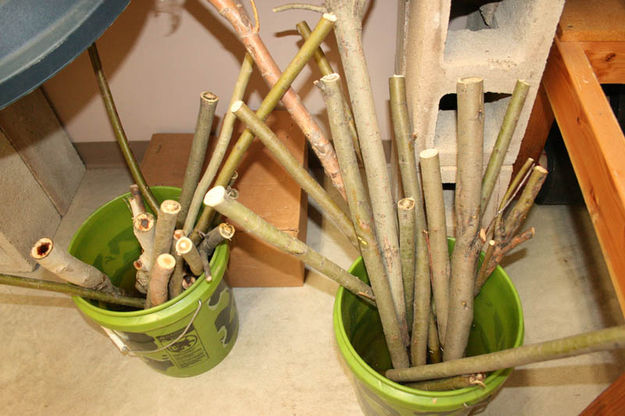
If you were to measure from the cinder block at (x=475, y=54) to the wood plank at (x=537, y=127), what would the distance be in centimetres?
20

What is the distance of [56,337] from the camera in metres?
1.35

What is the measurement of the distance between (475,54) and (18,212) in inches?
48.5

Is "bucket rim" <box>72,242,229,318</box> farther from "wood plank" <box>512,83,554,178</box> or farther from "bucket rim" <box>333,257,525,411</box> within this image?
"wood plank" <box>512,83,554,178</box>

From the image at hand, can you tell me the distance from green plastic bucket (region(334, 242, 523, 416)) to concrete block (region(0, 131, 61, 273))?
97 centimetres

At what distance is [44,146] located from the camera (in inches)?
58.8

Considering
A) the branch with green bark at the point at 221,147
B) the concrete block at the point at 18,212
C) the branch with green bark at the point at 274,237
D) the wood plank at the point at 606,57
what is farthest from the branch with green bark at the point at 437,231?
the concrete block at the point at 18,212

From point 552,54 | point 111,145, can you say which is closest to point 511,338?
point 552,54

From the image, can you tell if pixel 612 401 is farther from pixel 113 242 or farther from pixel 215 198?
pixel 113 242

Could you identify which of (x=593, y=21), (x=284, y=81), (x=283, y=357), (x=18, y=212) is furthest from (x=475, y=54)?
(x=18, y=212)

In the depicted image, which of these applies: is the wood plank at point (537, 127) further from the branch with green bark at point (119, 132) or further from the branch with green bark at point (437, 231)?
the branch with green bark at point (119, 132)

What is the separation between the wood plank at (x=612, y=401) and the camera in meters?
0.81

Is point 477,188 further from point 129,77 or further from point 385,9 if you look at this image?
point 129,77

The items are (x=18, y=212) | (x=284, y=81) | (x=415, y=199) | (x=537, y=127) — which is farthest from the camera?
(x=18, y=212)

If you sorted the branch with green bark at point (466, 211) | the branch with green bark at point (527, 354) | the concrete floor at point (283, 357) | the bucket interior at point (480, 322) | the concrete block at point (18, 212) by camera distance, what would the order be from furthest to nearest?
the concrete block at point (18, 212)
the concrete floor at point (283, 357)
the bucket interior at point (480, 322)
the branch with green bark at point (466, 211)
the branch with green bark at point (527, 354)
